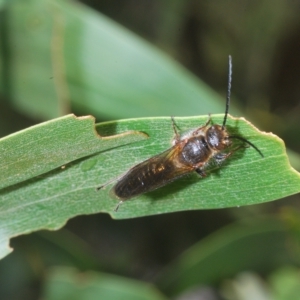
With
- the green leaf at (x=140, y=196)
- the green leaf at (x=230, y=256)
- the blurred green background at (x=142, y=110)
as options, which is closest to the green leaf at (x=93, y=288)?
the blurred green background at (x=142, y=110)

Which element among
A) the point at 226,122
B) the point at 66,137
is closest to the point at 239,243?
the point at 226,122

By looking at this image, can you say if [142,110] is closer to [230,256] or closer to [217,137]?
[217,137]

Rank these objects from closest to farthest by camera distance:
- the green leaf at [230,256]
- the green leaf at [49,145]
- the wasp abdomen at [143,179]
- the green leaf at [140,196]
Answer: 1. the green leaf at [49,145]
2. the green leaf at [140,196]
3. the wasp abdomen at [143,179]
4. the green leaf at [230,256]

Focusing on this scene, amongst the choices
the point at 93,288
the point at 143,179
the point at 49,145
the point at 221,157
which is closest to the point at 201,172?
the point at 221,157

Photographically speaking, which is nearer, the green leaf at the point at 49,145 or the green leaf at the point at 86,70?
the green leaf at the point at 49,145

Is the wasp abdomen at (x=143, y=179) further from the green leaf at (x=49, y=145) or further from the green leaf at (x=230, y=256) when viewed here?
the green leaf at (x=230, y=256)

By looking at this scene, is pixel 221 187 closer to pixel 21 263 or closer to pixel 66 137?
pixel 66 137
